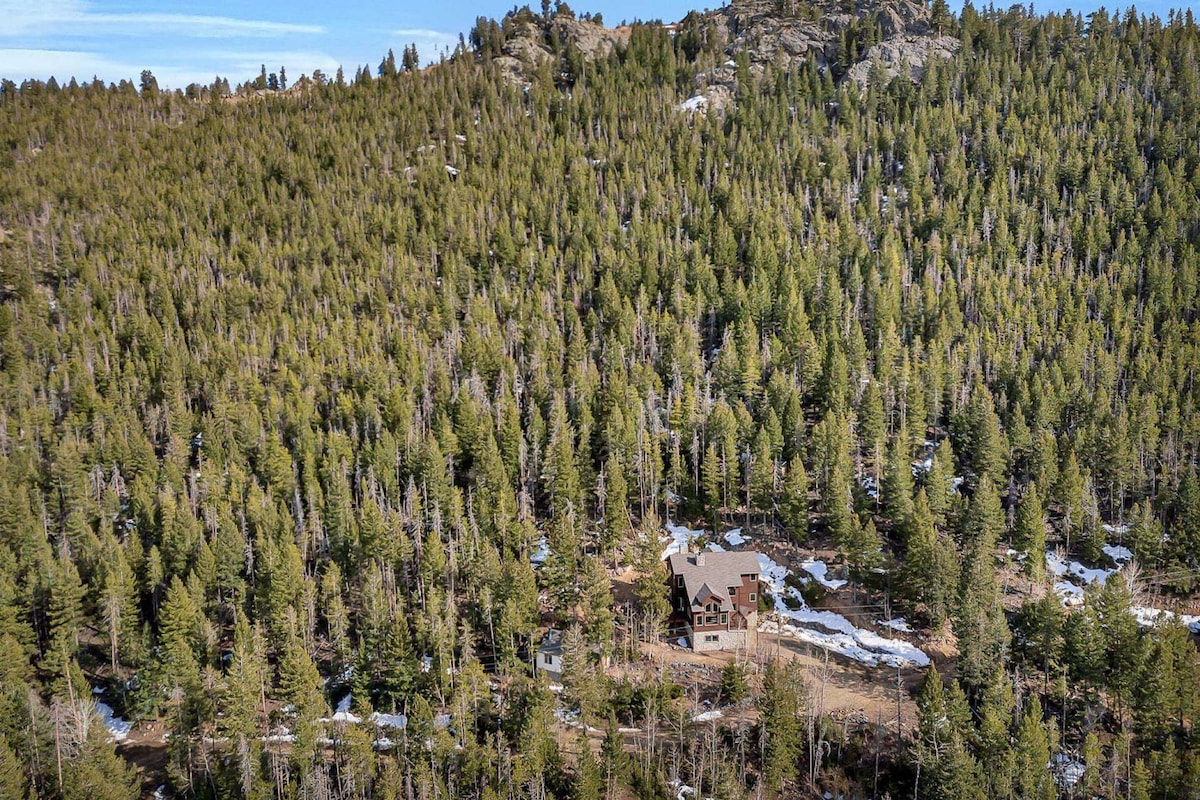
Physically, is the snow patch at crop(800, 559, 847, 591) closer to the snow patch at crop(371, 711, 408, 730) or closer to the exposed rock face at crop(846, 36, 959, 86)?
the snow patch at crop(371, 711, 408, 730)

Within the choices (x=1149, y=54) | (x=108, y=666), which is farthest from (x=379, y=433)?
(x=1149, y=54)

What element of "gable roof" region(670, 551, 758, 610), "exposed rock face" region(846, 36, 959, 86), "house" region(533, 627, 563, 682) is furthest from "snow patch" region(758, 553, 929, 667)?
"exposed rock face" region(846, 36, 959, 86)

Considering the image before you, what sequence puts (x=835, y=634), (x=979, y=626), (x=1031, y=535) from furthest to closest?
(x=1031, y=535) → (x=835, y=634) → (x=979, y=626)

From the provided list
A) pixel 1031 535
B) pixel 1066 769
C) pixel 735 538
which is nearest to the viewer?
pixel 1066 769

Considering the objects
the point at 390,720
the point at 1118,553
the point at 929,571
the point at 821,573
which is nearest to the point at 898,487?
the point at 821,573

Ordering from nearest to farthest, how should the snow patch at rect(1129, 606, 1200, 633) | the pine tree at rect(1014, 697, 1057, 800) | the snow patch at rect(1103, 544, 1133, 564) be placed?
1. the pine tree at rect(1014, 697, 1057, 800)
2. the snow patch at rect(1129, 606, 1200, 633)
3. the snow patch at rect(1103, 544, 1133, 564)

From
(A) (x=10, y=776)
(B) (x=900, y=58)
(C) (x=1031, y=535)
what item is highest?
(B) (x=900, y=58)

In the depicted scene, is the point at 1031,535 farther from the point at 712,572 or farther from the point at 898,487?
the point at 712,572
